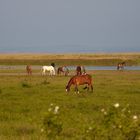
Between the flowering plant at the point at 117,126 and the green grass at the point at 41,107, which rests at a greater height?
the flowering plant at the point at 117,126

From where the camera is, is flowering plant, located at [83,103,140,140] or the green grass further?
the green grass

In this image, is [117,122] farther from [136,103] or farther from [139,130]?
[136,103]

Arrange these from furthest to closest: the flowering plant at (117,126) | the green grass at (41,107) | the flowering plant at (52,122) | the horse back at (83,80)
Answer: the horse back at (83,80) → the green grass at (41,107) → the flowering plant at (52,122) → the flowering plant at (117,126)

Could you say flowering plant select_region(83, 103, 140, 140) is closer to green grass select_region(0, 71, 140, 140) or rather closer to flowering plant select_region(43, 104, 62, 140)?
green grass select_region(0, 71, 140, 140)

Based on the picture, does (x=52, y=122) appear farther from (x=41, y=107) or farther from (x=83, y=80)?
(x=83, y=80)

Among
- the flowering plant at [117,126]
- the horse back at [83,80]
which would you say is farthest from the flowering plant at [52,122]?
the horse back at [83,80]

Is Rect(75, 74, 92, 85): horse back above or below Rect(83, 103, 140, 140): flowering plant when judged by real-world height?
below

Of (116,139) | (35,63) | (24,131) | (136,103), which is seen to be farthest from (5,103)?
(35,63)

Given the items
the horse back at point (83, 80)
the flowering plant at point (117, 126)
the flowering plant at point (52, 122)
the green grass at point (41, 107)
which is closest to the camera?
the flowering plant at point (117, 126)

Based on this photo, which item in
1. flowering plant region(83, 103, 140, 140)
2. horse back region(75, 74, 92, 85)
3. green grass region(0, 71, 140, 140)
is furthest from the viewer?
horse back region(75, 74, 92, 85)

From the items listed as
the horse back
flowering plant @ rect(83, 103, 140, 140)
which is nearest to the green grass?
flowering plant @ rect(83, 103, 140, 140)

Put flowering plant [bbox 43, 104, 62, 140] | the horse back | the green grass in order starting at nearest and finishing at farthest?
flowering plant [bbox 43, 104, 62, 140], the green grass, the horse back

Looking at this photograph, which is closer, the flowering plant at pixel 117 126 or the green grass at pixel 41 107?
the flowering plant at pixel 117 126

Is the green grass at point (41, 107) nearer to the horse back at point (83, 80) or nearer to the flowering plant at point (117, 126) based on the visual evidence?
the flowering plant at point (117, 126)
